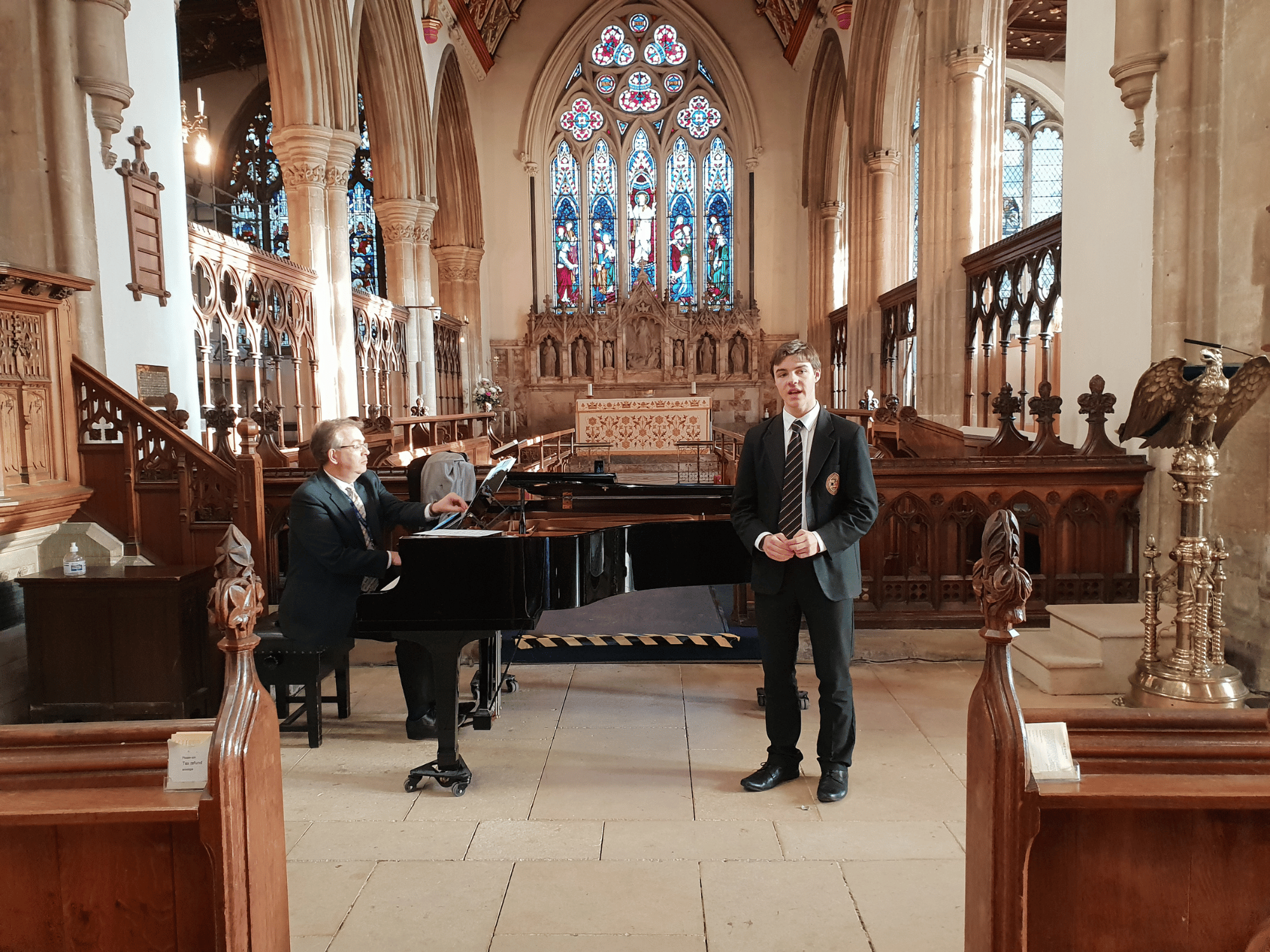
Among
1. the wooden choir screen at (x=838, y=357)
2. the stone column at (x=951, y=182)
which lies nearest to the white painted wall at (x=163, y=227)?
the stone column at (x=951, y=182)

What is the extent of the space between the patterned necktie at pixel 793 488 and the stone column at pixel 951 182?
22.5 ft

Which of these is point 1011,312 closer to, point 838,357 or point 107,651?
point 107,651

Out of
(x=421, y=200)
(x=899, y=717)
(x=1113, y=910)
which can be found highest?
(x=421, y=200)

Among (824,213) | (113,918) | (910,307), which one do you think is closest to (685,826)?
(113,918)

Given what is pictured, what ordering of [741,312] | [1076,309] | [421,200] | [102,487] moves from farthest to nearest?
1. [741,312]
2. [421,200]
3. [1076,309]
4. [102,487]

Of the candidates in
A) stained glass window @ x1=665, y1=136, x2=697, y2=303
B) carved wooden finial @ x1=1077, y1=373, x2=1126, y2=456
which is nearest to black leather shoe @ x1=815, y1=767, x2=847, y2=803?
carved wooden finial @ x1=1077, y1=373, x2=1126, y2=456

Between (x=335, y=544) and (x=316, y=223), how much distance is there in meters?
8.41

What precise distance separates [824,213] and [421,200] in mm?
7612

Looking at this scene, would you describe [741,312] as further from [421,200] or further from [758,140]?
[421,200]

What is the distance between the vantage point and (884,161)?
12453 mm

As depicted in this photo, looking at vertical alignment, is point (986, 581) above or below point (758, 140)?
below

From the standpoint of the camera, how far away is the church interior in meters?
1.45

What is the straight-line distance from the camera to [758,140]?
1856 cm

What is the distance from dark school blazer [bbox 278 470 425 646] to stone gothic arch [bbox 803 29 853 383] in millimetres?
13929
